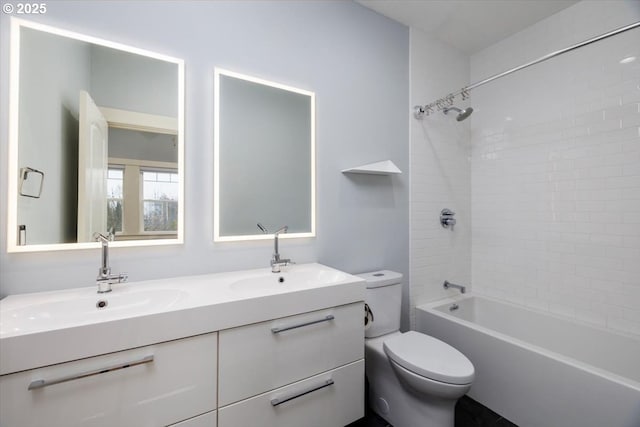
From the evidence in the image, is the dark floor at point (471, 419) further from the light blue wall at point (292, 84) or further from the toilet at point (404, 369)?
the light blue wall at point (292, 84)

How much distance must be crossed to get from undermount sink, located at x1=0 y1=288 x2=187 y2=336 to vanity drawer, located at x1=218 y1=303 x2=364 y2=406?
315 mm

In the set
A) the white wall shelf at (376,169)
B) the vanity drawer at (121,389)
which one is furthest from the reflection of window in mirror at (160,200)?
the white wall shelf at (376,169)

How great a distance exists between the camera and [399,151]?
2160mm

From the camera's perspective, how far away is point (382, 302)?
1.81 m

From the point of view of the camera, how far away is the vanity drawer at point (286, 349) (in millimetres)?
1054

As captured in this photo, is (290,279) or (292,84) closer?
(290,279)

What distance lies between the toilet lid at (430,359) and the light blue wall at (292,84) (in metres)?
0.55

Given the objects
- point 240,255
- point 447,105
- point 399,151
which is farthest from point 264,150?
point 447,105

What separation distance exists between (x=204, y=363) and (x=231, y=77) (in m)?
1.41

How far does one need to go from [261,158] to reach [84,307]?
107 centimetres

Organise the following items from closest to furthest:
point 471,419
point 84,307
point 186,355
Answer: point 186,355 < point 84,307 < point 471,419

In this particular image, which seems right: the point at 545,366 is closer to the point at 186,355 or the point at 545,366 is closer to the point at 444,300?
the point at 444,300

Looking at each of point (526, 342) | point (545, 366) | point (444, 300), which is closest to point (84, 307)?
point (545, 366)

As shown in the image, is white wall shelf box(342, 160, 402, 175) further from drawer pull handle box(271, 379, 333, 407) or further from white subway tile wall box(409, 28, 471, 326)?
drawer pull handle box(271, 379, 333, 407)
